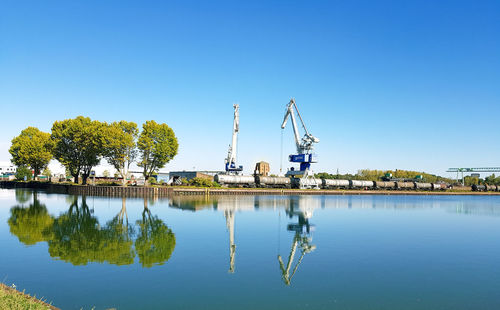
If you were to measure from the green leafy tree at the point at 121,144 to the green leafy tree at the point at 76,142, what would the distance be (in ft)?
14.7

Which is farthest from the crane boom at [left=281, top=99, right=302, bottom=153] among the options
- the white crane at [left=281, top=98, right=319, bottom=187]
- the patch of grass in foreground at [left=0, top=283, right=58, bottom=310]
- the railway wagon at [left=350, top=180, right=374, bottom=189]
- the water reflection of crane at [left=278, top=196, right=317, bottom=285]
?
the patch of grass in foreground at [left=0, top=283, right=58, bottom=310]

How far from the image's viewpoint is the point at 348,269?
18578 mm

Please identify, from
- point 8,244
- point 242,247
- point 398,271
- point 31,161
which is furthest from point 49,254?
point 31,161

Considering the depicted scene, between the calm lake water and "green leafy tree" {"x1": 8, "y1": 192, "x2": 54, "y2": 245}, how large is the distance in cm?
11

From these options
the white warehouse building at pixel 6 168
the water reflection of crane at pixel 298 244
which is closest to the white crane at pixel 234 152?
the water reflection of crane at pixel 298 244

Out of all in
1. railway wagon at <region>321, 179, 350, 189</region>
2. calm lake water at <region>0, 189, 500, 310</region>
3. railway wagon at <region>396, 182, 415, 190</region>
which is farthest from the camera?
railway wagon at <region>396, 182, 415, 190</region>

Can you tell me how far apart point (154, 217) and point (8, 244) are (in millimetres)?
16519

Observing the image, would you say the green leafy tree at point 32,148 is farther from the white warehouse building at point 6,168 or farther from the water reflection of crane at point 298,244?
the white warehouse building at point 6,168

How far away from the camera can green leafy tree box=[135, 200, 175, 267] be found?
65.0 ft

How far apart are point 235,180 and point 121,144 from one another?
33.5 meters

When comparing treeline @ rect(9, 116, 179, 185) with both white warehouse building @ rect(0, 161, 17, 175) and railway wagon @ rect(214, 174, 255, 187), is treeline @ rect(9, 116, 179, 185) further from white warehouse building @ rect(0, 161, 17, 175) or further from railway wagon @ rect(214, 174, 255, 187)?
white warehouse building @ rect(0, 161, 17, 175)

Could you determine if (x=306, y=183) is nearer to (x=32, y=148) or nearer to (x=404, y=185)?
(x=404, y=185)

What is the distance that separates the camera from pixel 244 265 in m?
18.9

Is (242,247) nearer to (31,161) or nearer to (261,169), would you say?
(31,161)
